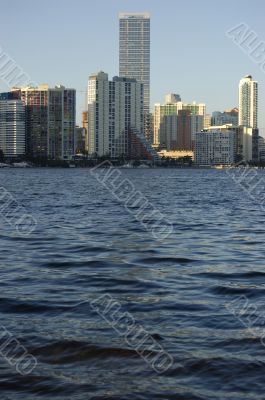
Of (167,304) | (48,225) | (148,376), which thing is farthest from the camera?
(48,225)

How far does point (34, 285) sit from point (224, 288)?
12.4 feet

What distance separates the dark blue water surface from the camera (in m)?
8.53

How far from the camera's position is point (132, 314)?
11.5 meters

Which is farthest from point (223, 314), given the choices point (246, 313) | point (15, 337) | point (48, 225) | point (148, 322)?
point (48, 225)

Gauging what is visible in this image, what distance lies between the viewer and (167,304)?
12281 mm

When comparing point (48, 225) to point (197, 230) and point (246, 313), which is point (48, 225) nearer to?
point (197, 230)

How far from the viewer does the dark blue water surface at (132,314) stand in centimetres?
853

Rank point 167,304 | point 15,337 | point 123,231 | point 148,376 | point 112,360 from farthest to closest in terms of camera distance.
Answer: point 123,231
point 167,304
point 15,337
point 112,360
point 148,376

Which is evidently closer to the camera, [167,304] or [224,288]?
[167,304]

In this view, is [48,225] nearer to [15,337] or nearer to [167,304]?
[167,304]

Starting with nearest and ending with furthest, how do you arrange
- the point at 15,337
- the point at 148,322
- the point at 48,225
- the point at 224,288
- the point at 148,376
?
the point at 148,376 → the point at 15,337 → the point at 148,322 → the point at 224,288 → the point at 48,225

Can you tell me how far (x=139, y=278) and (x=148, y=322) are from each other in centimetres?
413

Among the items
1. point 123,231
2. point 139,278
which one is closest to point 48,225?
point 123,231

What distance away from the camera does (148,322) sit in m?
11.0
